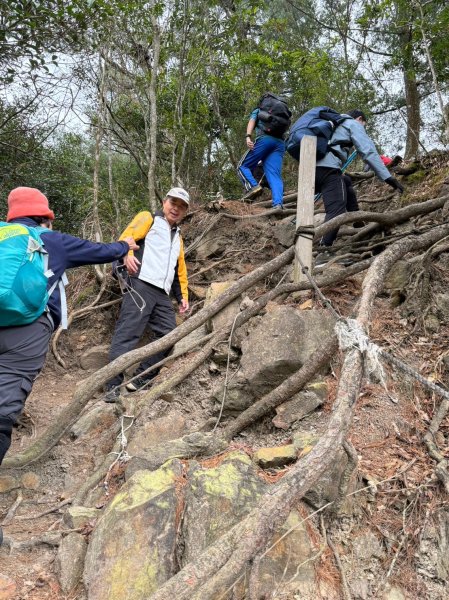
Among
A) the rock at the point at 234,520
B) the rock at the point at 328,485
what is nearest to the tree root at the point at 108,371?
the rock at the point at 234,520

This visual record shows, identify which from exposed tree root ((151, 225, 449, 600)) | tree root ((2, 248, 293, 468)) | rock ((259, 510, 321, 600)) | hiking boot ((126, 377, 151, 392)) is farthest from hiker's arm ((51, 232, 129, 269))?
rock ((259, 510, 321, 600))

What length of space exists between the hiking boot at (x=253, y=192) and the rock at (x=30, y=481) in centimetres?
540

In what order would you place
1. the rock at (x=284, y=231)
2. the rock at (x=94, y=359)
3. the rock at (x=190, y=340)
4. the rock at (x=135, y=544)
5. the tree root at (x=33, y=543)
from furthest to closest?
the rock at (x=284, y=231), the rock at (x=94, y=359), the rock at (x=190, y=340), the tree root at (x=33, y=543), the rock at (x=135, y=544)

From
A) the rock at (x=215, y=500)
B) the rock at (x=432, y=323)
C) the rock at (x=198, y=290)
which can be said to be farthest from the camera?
the rock at (x=198, y=290)

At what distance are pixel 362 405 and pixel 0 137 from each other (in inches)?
331

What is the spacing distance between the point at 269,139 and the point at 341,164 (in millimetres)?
1726

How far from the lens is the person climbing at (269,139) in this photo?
638 centimetres

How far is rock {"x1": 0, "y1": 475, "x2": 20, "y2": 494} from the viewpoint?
322 cm

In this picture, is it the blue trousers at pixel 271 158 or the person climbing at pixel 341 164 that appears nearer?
the person climbing at pixel 341 164

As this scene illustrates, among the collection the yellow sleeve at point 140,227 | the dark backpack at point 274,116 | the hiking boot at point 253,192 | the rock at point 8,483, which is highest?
the dark backpack at point 274,116

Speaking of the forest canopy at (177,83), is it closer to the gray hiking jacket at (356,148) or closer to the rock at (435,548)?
the gray hiking jacket at (356,148)

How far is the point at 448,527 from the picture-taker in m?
2.49

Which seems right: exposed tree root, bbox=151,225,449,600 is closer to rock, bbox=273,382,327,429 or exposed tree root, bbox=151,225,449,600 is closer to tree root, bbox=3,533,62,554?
rock, bbox=273,382,327,429

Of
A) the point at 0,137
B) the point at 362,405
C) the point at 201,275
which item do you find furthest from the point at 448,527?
the point at 0,137
